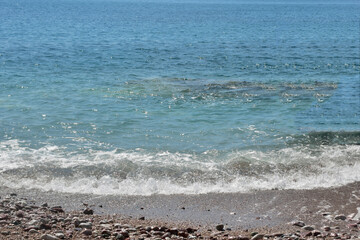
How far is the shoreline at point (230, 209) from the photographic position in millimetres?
11086

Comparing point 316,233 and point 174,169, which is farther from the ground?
point 316,233

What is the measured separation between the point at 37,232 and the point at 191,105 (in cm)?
1366

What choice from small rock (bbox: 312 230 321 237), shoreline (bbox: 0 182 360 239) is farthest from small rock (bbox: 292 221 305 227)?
small rock (bbox: 312 230 321 237)

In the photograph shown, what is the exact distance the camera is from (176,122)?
2019 cm

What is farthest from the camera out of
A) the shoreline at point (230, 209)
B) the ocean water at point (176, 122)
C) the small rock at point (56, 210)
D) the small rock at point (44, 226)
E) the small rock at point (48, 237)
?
the ocean water at point (176, 122)

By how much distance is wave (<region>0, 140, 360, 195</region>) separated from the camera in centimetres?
→ 1380

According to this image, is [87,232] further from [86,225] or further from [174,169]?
[174,169]

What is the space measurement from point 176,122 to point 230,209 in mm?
8316

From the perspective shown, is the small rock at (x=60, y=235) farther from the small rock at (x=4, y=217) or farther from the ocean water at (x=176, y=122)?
the ocean water at (x=176, y=122)

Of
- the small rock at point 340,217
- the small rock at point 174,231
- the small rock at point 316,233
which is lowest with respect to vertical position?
the small rock at point 340,217

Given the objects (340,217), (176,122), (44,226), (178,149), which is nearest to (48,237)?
(44,226)

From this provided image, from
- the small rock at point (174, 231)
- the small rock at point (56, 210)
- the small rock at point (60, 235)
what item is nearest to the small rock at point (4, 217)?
the small rock at point (56, 210)

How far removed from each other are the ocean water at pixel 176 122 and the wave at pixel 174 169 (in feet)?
0.11

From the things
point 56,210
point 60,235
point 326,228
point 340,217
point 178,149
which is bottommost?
point 178,149
